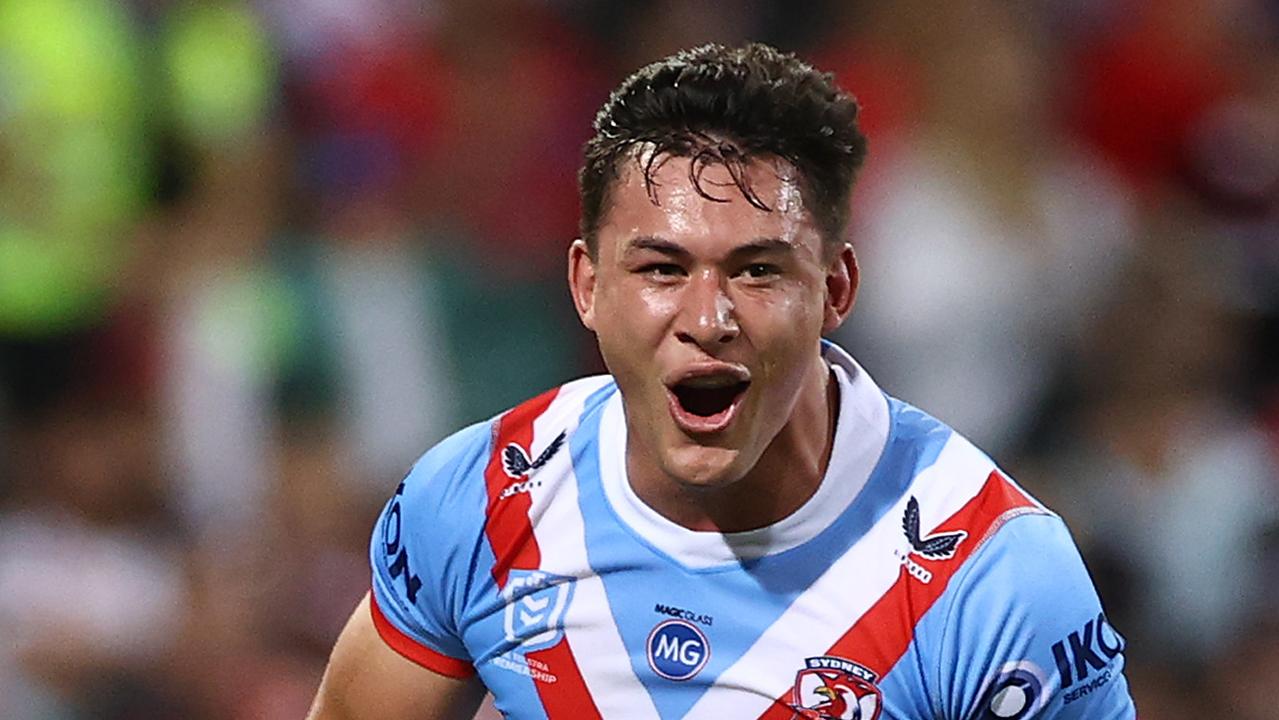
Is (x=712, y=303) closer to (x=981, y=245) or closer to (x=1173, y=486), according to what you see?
(x=1173, y=486)

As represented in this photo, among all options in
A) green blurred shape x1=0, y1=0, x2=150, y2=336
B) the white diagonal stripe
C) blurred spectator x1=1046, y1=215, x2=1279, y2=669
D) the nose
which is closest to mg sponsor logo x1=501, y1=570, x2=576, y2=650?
the white diagonal stripe

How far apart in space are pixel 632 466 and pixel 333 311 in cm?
344

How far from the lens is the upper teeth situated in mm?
3111

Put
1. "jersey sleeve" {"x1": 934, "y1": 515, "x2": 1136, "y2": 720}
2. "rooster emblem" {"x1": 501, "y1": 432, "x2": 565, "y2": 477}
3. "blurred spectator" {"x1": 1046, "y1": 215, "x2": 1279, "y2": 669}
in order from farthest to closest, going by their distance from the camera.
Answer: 1. "blurred spectator" {"x1": 1046, "y1": 215, "x2": 1279, "y2": 669}
2. "rooster emblem" {"x1": 501, "y1": 432, "x2": 565, "y2": 477}
3. "jersey sleeve" {"x1": 934, "y1": 515, "x2": 1136, "y2": 720}

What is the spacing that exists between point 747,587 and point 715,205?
61 centimetres

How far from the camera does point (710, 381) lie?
3123 millimetres

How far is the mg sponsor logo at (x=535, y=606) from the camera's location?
3387mm

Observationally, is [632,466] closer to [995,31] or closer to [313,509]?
[313,509]

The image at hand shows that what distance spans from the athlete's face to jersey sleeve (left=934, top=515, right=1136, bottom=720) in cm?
39

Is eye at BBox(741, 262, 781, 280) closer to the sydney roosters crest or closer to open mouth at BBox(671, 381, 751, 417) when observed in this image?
open mouth at BBox(671, 381, 751, 417)

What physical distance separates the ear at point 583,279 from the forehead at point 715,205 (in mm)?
Answer: 174

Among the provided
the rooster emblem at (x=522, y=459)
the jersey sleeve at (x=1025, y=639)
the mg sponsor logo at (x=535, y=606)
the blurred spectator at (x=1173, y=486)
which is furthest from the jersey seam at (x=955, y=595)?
the blurred spectator at (x=1173, y=486)

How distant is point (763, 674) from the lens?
3219 mm

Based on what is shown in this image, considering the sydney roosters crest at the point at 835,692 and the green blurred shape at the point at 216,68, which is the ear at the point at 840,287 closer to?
the sydney roosters crest at the point at 835,692
